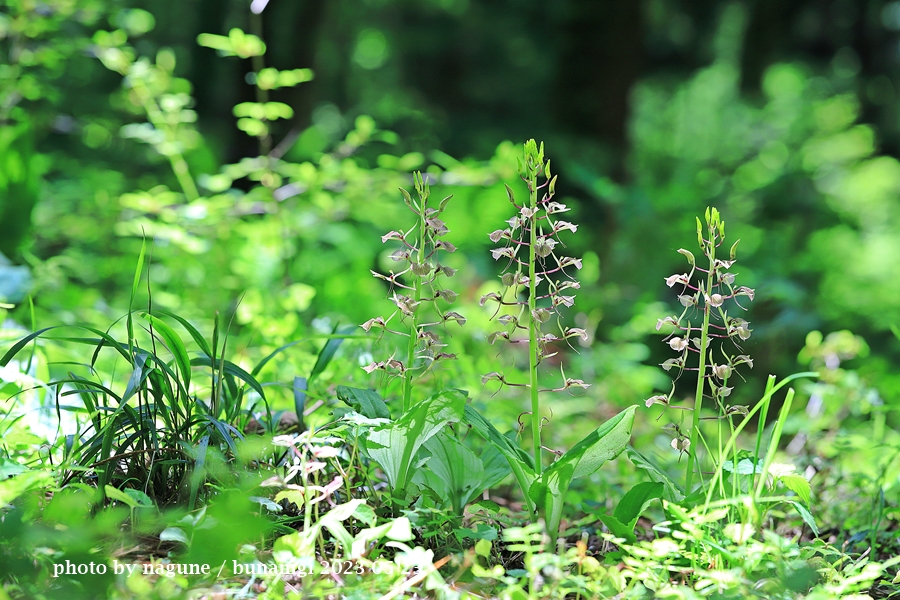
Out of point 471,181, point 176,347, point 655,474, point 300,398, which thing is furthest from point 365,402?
point 471,181

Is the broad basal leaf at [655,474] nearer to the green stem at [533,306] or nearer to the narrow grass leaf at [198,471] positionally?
the green stem at [533,306]

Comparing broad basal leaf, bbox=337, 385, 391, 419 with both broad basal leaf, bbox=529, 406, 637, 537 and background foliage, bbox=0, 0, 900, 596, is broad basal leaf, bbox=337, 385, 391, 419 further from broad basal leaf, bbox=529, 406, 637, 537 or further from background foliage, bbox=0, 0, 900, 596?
broad basal leaf, bbox=529, 406, 637, 537

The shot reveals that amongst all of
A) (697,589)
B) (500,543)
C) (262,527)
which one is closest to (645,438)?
(500,543)

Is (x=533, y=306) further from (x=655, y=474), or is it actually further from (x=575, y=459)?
(x=655, y=474)

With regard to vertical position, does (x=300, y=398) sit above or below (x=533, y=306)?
below

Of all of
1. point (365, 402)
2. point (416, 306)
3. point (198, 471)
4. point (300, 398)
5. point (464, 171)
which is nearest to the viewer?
point (198, 471)

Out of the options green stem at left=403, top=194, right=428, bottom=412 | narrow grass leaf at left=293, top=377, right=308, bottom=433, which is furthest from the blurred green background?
green stem at left=403, top=194, right=428, bottom=412

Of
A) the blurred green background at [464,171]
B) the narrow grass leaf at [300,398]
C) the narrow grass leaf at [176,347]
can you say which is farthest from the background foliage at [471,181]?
the narrow grass leaf at [176,347]

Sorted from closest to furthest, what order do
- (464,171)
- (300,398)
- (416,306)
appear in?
(416,306), (300,398), (464,171)

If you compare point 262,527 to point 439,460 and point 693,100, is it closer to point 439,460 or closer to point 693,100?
point 439,460

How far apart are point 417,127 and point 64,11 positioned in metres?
6.48

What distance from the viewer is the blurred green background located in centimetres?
367

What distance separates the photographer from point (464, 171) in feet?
12.4

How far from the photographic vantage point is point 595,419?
350 cm
